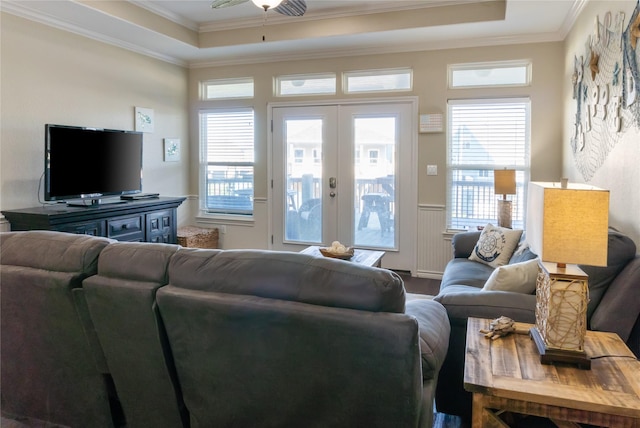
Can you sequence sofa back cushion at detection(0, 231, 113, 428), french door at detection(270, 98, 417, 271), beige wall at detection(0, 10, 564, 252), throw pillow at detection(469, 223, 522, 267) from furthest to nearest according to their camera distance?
french door at detection(270, 98, 417, 271) < beige wall at detection(0, 10, 564, 252) < throw pillow at detection(469, 223, 522, 267) < sofa back cushion at detection(0, 231, 113, 428)

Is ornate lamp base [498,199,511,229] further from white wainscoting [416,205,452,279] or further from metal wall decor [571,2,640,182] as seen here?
metal wall decor [571,2,640,182]

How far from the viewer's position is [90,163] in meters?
4.14

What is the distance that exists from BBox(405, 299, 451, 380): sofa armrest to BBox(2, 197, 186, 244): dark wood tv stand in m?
3.06

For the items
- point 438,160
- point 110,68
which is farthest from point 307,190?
point 110,68

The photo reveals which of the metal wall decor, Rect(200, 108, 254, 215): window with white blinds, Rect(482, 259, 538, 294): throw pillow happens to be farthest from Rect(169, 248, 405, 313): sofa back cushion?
Rect(200, 108, 254, 215): window with white blinds

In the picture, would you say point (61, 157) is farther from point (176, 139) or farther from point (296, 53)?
point (296, 53)

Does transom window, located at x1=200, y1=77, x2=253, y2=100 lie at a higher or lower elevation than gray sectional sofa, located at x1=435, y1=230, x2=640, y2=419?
higher

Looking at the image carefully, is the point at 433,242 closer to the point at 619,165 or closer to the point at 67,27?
the point at 619,165

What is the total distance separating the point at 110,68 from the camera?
477 cm

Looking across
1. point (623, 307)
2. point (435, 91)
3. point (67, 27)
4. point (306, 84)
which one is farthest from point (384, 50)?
point (623, 307)

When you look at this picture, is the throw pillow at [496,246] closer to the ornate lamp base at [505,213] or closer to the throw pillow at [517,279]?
the ornate lamp base at [505,213]

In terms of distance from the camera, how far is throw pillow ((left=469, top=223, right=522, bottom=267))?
3.45m

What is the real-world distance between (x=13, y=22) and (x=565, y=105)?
5235 millimetres

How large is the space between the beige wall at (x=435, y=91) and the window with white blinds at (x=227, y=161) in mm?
149
